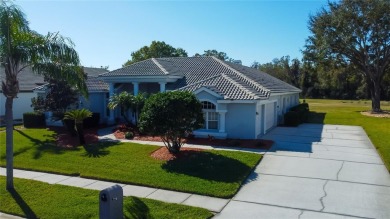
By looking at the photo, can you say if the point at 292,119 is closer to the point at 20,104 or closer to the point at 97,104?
the point at 97,104

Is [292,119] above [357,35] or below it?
below

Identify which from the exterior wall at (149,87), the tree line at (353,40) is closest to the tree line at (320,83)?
the tree line at (353,40)

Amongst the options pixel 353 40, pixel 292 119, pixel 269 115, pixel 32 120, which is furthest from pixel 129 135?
pixel 353 40

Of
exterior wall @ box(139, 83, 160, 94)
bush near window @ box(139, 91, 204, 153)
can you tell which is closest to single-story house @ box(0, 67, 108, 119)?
exterior wall @ box(139, 83, 160, 94)

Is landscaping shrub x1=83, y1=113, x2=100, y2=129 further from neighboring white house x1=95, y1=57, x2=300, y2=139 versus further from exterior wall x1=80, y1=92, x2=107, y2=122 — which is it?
exterior wall x1=80, y1=92, x2=107, y2=122

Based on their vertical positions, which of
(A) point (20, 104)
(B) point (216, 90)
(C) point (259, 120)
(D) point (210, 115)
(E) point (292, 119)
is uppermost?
(B) point (216, 90)

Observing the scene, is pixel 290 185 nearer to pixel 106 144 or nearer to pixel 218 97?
pixel 218 97

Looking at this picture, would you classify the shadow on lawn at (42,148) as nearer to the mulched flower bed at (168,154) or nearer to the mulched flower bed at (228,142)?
the mulched flower bed at (228,142)
